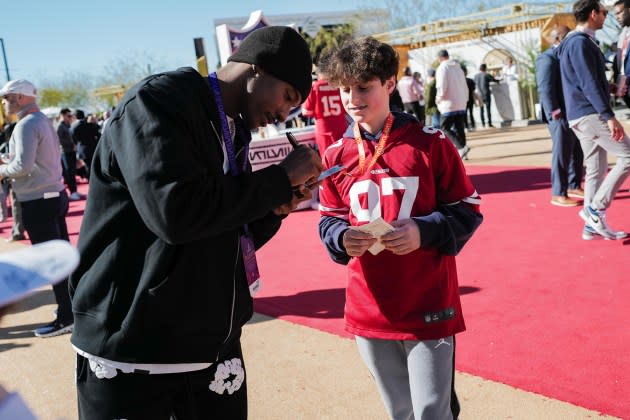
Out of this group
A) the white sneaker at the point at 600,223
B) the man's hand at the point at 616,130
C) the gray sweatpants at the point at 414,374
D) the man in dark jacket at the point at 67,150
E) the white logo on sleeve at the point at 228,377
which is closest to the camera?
the white logo on sleeve at the point at 228,377

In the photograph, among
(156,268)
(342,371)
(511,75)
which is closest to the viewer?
(156,268)

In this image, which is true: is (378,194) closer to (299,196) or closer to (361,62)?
(361,62)

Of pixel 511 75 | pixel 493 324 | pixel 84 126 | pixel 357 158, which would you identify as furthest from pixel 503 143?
pixel 357 158

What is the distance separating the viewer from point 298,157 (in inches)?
74.0

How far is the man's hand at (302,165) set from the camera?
184 cm

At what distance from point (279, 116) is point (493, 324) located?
2972 millimetres

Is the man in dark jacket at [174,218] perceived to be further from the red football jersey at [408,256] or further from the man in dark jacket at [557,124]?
the man in dark jacket at [557,124]

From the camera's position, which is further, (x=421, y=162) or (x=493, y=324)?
(x=493, y=324)

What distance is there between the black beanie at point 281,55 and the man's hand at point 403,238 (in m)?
0.60

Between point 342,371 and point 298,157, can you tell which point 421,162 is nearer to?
point 298,157

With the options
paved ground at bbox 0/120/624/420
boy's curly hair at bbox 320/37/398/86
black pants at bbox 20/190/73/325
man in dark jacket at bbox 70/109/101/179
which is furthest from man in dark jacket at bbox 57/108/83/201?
boy's curly hair at bbox 320/37/398/86

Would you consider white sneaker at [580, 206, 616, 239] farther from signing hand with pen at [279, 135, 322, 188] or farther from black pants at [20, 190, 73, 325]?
signing hand with pen at [279, 135, 322, 188]

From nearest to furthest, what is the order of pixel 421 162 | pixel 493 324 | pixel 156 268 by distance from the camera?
pixel 156 268
pixel 421 162
pixel 493 324

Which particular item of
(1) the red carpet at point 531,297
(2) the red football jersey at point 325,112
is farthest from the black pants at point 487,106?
(2) the red football jersey at point 325,112
